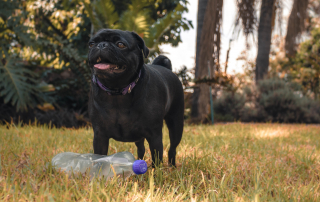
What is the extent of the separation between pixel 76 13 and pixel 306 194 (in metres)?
10.3

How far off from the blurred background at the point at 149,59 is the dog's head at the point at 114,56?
4558 mm

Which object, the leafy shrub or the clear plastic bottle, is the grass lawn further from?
the leafy shrub

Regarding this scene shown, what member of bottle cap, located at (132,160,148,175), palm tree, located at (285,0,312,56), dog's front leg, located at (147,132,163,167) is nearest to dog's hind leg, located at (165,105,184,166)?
dog's front leg, located at (147,132,163,167)

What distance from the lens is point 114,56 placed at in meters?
2.03

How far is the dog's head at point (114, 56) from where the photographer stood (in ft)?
6.68

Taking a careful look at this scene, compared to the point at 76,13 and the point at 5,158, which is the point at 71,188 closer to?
the point at 5,158

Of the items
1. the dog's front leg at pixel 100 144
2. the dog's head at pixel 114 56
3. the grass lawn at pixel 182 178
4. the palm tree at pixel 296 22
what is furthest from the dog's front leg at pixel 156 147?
the palm tree at pixel 296 22

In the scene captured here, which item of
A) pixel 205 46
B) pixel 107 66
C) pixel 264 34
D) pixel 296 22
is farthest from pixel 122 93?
pixel 296 22

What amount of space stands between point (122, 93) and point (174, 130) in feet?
3.10

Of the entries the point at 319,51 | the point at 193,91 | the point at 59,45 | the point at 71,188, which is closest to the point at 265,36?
the point at 193,91

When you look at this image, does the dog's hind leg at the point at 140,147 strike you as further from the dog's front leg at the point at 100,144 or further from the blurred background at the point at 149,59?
the blurred background at the point at 149,59

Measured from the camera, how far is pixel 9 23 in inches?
259

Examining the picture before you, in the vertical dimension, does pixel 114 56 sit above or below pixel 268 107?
above

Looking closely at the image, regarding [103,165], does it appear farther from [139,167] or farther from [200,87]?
[200,87]
